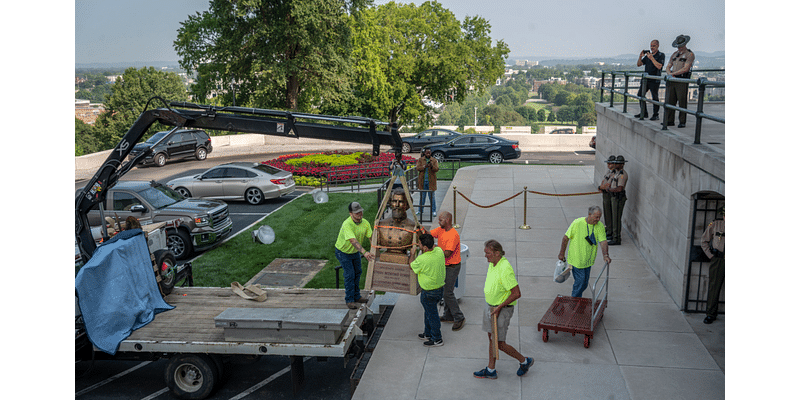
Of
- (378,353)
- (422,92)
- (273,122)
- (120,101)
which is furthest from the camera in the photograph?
(120,101)

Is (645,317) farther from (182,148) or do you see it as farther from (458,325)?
(182,148)

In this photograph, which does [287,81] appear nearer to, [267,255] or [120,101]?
[267,255]

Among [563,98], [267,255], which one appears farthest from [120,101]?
[563,98]

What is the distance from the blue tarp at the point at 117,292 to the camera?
7969mm

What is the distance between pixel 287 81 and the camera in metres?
39.1

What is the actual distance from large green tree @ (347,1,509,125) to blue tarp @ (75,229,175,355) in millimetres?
36992

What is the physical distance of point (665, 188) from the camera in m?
11.3

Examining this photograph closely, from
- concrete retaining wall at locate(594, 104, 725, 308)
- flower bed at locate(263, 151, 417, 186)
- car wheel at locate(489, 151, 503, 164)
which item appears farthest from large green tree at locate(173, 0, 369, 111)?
concrete retaining wall at locate(594, 104, 725, 308)

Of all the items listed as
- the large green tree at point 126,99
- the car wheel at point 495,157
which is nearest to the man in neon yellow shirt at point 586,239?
the car wheel at point 495,157

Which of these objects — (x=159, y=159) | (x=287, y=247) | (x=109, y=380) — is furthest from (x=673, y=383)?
(x=159, y=159)

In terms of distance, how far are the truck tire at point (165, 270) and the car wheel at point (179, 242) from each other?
165 inches

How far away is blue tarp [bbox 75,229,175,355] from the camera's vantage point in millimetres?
7969

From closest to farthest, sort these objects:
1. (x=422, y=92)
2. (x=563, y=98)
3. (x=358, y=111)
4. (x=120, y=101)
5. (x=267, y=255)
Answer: (x=267, y=255) → (x=358, y=111) → (x=422, y=92) → (x=120, y=101) → (x=563, y=98)

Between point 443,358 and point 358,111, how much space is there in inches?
1614
